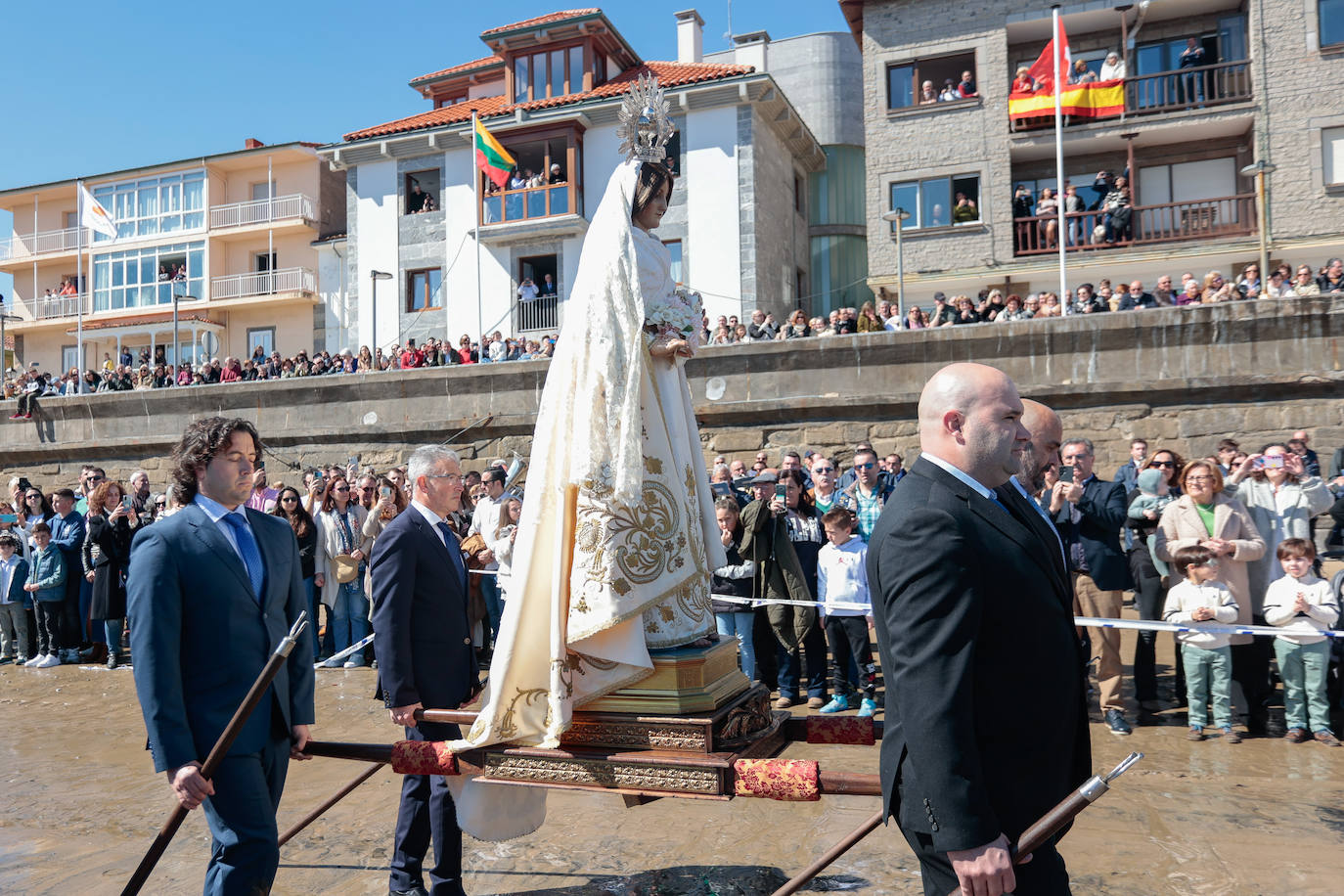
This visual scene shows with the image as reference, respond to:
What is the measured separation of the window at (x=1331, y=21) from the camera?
19922 millimetres

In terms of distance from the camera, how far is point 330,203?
33.7 meters

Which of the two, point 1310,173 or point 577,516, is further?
point 1310,173

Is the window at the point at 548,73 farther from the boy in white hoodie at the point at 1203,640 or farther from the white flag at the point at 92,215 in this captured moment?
the boy in white hoodie at the point at 1203,640

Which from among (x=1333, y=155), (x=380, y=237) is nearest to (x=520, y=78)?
(x=380, y=237)

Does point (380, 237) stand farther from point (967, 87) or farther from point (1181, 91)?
point (1181, 91)

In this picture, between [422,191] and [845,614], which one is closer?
[845,614]

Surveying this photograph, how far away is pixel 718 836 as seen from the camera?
15.7ft

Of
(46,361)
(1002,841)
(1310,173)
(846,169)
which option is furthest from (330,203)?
(1002,841)

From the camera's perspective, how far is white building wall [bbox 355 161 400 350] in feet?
90.6

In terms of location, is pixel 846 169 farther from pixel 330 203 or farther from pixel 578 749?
pixel 578 749

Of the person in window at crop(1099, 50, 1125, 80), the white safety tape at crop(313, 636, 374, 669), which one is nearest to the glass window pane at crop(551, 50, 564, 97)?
the person in window at crop(1099, 50, 1125, 80)

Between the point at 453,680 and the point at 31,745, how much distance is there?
4.90 metres

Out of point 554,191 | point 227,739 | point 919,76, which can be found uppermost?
point 919,76

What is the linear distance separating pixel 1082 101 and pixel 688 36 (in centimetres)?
1336
